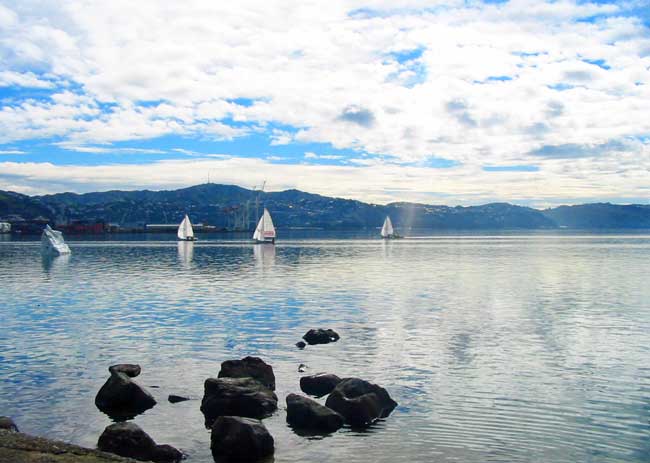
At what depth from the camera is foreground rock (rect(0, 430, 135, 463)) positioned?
59.4 ft

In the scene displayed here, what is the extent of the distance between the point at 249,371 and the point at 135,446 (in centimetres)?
938

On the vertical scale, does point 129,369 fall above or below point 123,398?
above

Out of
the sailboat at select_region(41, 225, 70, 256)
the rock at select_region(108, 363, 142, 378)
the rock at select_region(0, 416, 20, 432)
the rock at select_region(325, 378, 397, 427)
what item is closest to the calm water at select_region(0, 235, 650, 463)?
the rock at select_region(325, 378, 397, 427)

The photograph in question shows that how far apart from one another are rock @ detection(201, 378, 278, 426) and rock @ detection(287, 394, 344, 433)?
1549 mm

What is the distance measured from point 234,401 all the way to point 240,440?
4797 millimetres

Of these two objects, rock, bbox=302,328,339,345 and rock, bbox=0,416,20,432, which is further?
rock, bbox=302,328,339,345

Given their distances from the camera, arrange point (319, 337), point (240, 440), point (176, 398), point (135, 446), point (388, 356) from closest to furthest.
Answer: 1. point (135, 446)
2. point (240, 440)
3. point (176, 398)
4. point (388, 356)
5. point (319, 337)

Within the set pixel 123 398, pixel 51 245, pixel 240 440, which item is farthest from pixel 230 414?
pixel 51 245

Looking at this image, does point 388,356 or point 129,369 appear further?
point 388,356

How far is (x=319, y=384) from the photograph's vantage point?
3097cm

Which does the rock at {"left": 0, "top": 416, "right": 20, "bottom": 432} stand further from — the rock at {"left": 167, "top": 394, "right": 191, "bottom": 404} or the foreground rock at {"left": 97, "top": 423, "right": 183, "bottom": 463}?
the rock at {"left": 167, "top": 394, "right": 191, "bottom": 404}

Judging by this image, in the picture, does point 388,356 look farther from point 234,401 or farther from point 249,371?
point 234,401

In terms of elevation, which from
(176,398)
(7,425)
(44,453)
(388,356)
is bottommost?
(176,398)

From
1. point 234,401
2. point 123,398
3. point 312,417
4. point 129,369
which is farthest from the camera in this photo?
point 129,369
